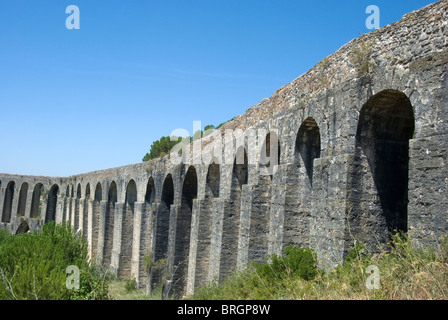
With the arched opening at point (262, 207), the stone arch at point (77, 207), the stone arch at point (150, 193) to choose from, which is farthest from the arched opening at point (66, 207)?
the arched opening at point (262, 207)

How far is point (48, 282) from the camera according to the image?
23.4ft

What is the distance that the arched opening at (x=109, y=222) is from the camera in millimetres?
26000

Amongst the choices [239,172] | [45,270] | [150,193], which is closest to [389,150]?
[239,172]

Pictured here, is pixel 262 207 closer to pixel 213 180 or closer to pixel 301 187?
pixel 301 187

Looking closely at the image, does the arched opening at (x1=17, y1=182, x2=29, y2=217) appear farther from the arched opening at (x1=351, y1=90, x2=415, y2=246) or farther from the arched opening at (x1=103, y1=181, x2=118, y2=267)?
the arched opening at (x1=351, y1=90, x2=415, y2=246)

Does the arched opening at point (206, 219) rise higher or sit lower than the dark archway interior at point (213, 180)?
lower

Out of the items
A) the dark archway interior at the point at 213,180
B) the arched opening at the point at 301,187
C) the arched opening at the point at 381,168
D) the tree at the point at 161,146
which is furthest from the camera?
the tree at the point at 161,146

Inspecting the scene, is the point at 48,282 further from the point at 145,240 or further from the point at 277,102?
the point at 145,240

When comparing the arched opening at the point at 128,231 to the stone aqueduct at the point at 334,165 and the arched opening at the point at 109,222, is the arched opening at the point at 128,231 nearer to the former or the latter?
the arched opening at the point at 109,222

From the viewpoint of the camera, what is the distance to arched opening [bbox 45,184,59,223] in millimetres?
39453

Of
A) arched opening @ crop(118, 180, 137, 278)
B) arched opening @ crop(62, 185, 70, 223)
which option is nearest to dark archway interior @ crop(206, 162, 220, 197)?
arched opening @ crop(118, 180, 137, 278)

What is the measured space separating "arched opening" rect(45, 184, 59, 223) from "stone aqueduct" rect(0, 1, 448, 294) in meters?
24.1

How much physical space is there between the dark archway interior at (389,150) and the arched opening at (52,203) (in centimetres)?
3675

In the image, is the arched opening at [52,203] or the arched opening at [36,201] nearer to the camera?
the arched opening at [52,203]
